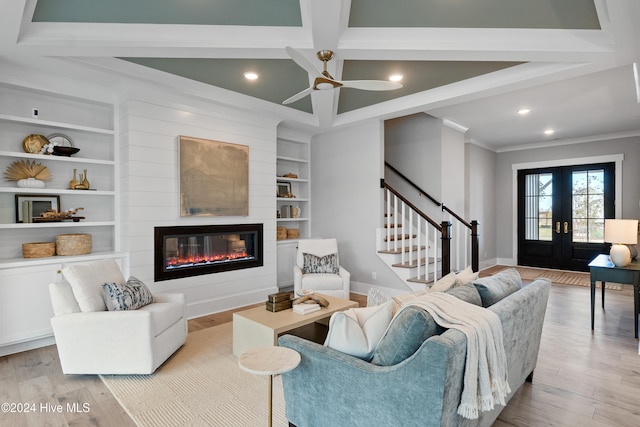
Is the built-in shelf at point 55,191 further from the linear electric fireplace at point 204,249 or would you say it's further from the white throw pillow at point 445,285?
the white throw pillow at point 445,285

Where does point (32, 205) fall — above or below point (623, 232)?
above

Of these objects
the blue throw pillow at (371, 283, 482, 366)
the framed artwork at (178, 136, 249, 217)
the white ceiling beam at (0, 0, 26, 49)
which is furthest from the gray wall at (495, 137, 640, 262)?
the white ceiling beam at (0, 0, 26, 49)

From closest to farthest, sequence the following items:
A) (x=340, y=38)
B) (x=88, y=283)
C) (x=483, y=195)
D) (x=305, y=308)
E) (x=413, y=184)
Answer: (x=88, y=283) → (x=340, y=38) → (x=305, y=308) → (x=413, y=184) → (x=483, y=195)

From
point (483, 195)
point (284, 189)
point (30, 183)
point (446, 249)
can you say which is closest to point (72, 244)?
point (30, 183)

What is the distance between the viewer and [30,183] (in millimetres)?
3494

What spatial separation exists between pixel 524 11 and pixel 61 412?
14.4 ft

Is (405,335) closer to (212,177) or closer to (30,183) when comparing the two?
(212,177)

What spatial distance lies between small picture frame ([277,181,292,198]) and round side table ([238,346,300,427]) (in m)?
4.22

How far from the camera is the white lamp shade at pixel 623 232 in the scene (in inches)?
152

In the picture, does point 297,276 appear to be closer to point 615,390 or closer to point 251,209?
point 251,209

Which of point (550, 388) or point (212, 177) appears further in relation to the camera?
point (212, 177)

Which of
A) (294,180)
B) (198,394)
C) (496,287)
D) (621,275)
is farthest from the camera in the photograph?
(294,180)

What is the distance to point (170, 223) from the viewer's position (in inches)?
165

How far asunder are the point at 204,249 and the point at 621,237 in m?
4.98
